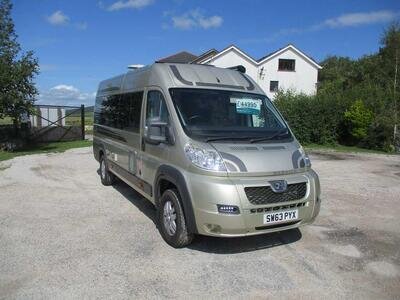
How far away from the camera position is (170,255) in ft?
16.6

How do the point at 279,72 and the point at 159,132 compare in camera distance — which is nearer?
the point at 159,132

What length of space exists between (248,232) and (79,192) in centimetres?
503

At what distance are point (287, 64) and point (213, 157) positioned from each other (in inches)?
1655

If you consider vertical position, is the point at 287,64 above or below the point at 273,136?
above

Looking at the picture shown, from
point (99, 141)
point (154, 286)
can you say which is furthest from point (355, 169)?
point (154, 286)

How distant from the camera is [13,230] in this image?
6012 millimetres

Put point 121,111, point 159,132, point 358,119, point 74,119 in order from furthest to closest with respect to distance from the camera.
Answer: point 74,119 < point 358,119 < point 121,111 < point 159,132

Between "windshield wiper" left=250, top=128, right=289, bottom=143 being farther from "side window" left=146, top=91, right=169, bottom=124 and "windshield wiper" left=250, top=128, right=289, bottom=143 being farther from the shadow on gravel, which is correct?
the shadow on gravel

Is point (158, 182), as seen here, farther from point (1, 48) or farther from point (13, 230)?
point (1, 48)

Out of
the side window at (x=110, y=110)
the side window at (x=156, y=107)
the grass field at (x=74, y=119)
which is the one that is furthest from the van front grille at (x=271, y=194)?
the grass field at (x=74, y=119)

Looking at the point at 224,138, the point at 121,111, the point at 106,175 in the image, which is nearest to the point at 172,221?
the point at 224,138

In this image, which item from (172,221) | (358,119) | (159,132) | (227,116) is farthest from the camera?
(358,119)

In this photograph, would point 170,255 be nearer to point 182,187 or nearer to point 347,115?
point 182,187

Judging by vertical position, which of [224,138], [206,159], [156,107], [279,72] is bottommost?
[206,159]
